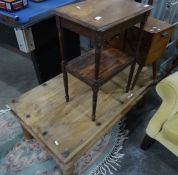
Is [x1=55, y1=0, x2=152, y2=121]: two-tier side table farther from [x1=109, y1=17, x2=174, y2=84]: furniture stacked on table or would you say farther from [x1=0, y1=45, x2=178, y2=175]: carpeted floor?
[x1=0, y1=45, x2=178, y2=175]: carpeted floor

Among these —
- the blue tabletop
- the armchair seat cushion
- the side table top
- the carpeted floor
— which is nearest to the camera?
the side table top

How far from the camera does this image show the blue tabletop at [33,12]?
3.56 ft

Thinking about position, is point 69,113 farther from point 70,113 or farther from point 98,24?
point 98,24

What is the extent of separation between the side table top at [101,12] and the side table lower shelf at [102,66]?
28 centimetres

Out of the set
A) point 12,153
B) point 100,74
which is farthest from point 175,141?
point 12,153

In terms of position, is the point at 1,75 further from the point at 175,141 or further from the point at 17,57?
the point at 175,141

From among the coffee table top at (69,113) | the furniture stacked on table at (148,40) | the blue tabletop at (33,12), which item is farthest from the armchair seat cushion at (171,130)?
the blue tabletop at (33,12)

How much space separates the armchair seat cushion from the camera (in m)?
0.96

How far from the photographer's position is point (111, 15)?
87cm

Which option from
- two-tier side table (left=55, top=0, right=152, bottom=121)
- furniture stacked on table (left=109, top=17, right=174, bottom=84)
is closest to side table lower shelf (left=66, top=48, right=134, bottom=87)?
two-tier side table (left=55, top=0, right=152, bottom=121)

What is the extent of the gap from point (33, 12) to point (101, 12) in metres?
0.48

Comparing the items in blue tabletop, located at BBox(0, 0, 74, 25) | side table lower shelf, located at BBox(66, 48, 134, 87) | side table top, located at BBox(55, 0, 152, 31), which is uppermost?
side table top, located at BBox(55, 0, 152, 31)

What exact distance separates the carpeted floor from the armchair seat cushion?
31cm

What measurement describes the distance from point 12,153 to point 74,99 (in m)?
0.52
